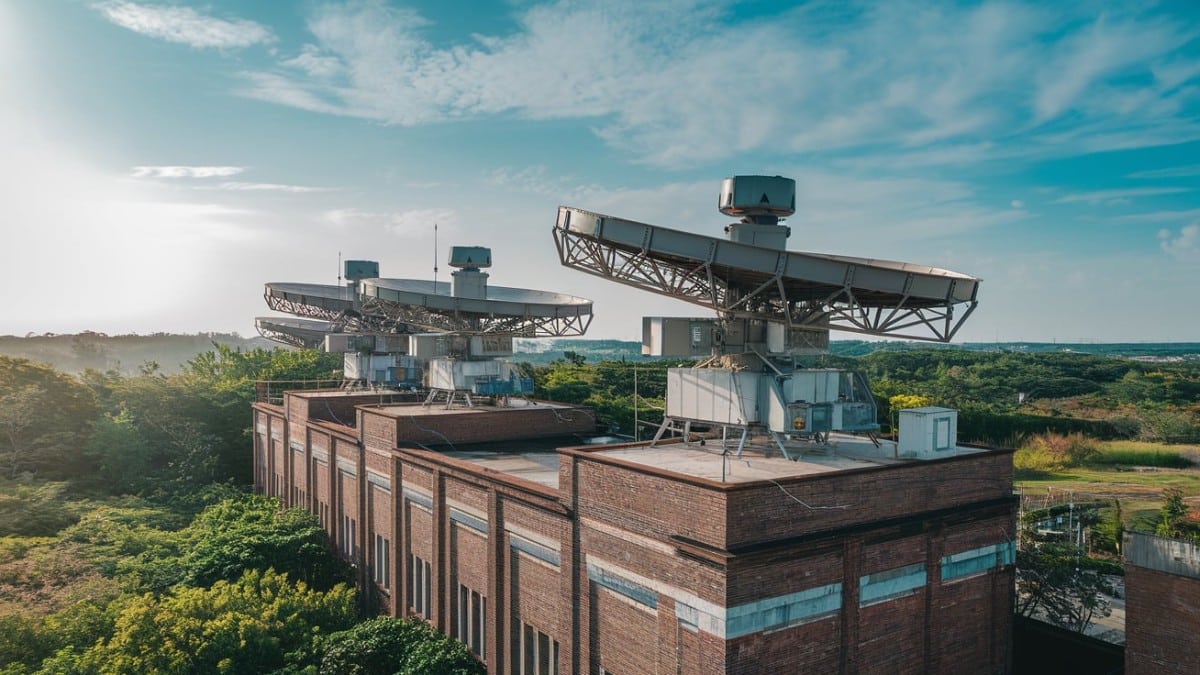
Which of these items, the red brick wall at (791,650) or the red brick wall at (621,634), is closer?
the red brick wall at (791,650)

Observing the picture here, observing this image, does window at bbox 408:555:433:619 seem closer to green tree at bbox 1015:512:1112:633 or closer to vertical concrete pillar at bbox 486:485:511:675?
vertical concrete pillar at bbox 486:485:511:675

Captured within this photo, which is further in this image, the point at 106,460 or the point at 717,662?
the point at 106,460

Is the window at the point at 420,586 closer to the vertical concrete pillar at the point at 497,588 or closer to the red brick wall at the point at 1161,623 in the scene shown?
the vertical concrete pillar at the point at 497,588

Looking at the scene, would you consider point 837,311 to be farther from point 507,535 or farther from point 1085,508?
point 1085,508

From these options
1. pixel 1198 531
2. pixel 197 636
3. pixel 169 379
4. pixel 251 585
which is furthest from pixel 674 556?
pixel 169 379

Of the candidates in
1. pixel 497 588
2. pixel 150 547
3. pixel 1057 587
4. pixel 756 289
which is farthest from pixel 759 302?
pixel 150 547

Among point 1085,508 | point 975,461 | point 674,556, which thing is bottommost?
point 1085,508

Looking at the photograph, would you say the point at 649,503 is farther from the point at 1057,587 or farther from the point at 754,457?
the point at 1057,587

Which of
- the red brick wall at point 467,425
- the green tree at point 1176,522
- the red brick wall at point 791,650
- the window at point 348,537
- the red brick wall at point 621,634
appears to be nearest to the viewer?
the red brick wall at point 791,650

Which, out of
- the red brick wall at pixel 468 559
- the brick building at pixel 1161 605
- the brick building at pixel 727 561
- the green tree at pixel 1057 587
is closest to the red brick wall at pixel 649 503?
the brick building at pixel 727 561
